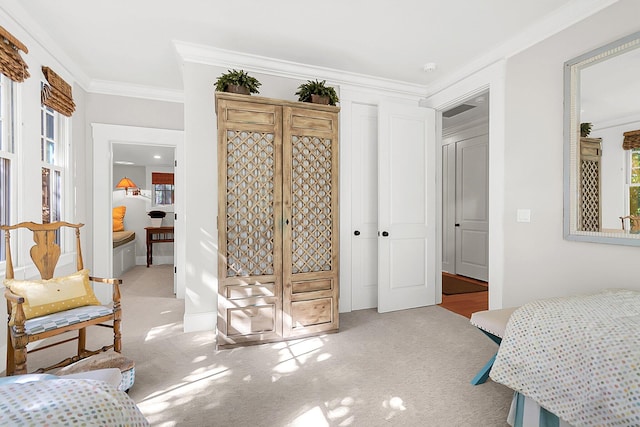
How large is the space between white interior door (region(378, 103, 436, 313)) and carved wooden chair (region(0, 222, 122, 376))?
2.61 metres

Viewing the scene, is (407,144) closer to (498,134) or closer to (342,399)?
(498,134)

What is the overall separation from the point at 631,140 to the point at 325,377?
102 inches

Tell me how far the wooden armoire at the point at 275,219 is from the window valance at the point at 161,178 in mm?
5516

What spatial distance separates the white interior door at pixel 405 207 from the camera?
3.52 m

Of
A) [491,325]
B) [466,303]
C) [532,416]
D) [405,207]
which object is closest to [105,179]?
[405,207]

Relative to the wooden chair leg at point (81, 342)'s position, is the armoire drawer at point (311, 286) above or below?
above

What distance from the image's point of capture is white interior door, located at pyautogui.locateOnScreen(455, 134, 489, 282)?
5.00 m

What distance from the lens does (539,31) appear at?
2547mm

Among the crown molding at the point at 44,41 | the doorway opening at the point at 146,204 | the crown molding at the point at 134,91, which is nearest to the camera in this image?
the crown molding at the point at 44,41

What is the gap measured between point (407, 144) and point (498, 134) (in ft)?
3.10

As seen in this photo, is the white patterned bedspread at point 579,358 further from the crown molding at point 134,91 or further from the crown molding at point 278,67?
the crown molding at point 134,91

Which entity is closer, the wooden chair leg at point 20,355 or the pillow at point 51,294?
the wooden chair leg at point 20,355

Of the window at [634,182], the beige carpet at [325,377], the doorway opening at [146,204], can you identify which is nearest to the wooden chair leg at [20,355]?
the beige carpet at [325,377]

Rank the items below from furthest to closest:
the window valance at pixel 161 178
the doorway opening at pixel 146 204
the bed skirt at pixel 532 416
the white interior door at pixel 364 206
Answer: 1. the window valance at pixel 161 178
2. the doorway opening at pixel 146 204
3. the white interior door at pixel 364 206
4. the bed skirt at pixel 532 416
